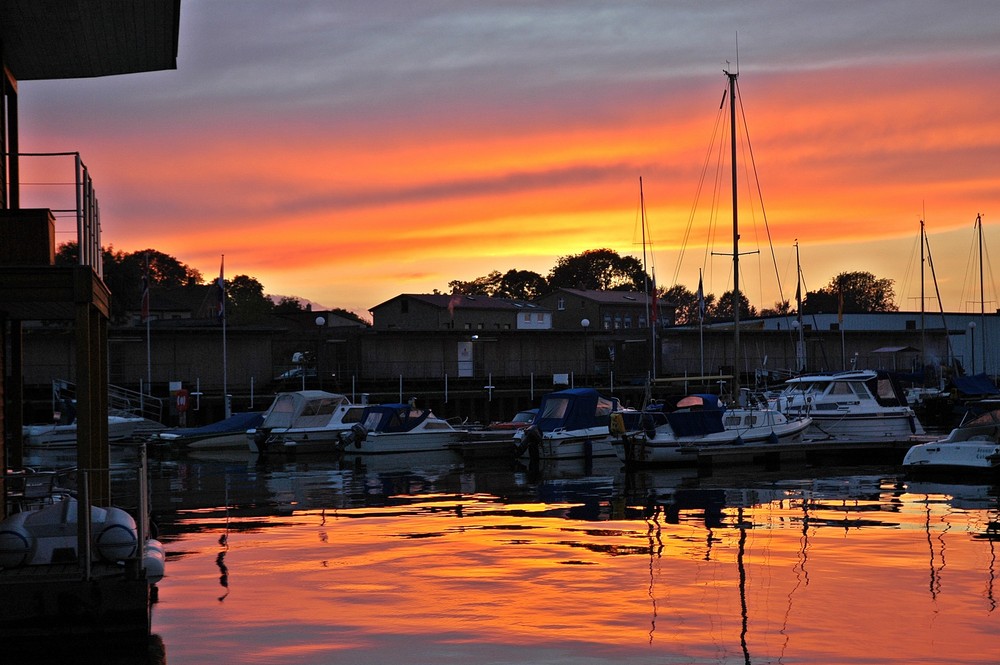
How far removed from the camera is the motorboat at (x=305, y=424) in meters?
47.2

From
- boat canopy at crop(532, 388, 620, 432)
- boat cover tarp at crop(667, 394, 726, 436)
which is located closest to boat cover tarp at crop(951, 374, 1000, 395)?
boat canopy at crop(532, 388, 620, 432)

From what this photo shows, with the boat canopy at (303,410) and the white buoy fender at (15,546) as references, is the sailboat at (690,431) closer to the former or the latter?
the boat canopy at (303,410)

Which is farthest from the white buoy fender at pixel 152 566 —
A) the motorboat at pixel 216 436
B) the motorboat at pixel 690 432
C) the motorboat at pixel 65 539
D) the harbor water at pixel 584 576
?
the motorboat at pixel 216 436

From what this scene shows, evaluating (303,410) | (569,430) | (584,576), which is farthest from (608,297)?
(584,576)

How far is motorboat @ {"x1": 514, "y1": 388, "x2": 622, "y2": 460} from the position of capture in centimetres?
4253

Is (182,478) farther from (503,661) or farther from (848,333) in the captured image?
(848,333)

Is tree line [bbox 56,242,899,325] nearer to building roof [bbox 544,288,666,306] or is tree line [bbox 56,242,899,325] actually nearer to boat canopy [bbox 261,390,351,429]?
building roof [bbox 544,288,666,306]

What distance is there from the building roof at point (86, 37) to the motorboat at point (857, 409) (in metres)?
31.5

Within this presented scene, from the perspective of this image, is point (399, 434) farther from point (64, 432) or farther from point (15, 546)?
point (15, 546)

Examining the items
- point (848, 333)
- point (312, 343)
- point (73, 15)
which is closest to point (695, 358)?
point (848, 333)

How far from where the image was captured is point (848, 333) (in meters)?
96.1

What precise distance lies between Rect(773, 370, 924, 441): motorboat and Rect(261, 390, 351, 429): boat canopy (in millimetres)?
19178

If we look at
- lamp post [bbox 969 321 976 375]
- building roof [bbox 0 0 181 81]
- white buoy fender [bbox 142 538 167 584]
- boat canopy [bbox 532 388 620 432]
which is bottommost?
white buoy fender [bbox 142 538 167 584]

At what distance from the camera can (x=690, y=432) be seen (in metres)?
38.7
